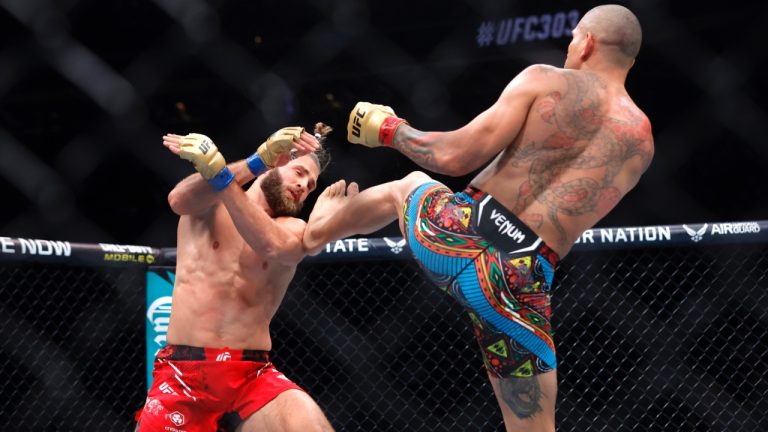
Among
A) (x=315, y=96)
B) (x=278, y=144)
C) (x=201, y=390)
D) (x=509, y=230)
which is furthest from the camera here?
(x=315, y=96)

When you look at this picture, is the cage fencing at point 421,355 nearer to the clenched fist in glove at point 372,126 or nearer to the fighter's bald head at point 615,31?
the clenched fist in glove at point 372,126

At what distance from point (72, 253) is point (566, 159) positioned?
58.6 inches

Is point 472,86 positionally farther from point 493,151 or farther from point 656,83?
point 493,151

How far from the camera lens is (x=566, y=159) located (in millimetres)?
2109

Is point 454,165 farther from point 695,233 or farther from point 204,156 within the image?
point 695,233

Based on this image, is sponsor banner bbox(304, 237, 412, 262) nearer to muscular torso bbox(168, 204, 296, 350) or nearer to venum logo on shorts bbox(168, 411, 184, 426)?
muscular torso bbox(168, 204, 296, 350)

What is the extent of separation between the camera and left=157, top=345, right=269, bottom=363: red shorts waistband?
260 cm

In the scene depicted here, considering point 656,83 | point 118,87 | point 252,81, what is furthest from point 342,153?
point 656,83

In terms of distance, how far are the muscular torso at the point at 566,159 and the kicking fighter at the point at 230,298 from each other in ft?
1.94

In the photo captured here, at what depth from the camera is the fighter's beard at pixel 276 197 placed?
278 centimetres

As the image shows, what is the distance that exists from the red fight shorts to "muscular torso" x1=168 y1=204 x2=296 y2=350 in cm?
4

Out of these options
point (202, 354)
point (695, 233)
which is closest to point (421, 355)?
point (695, 233)

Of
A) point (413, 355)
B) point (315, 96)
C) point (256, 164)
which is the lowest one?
point (413, 355)

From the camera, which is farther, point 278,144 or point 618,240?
point 618,240
